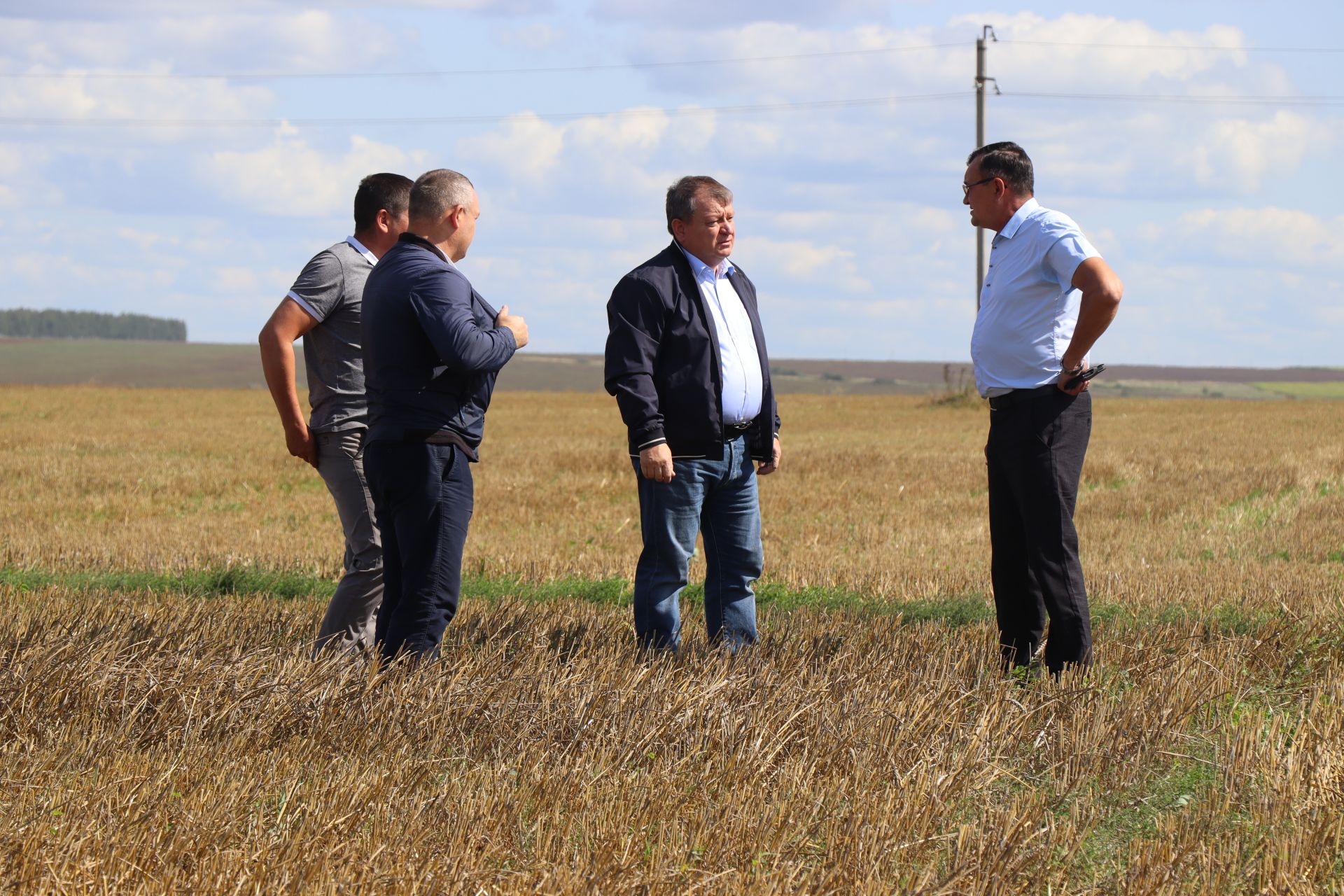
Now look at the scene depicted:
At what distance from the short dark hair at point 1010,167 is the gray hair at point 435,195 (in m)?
2.11

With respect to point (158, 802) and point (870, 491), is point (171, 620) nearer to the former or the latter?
point (158, 802)

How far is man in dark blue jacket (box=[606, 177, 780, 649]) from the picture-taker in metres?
5.48

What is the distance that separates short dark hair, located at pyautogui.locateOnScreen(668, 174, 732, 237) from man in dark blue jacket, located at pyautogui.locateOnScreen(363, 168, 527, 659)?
0.88 meters

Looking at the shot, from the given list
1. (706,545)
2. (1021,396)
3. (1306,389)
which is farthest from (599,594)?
(1306,389)

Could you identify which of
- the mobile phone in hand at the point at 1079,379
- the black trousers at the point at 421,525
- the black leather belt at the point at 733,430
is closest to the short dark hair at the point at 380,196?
the black trousers at the point at 421,525

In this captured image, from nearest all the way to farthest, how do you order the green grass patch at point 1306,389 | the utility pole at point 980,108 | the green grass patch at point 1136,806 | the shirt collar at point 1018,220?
the green grass patch at point 1136,806, the shirt collar at point 1018,220, the utility pole at point 980,108, the green grass patch at point 1306,389

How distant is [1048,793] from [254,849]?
2279 mm

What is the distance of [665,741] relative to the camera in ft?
14.4

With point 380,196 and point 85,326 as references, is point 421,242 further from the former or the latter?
point 85,326

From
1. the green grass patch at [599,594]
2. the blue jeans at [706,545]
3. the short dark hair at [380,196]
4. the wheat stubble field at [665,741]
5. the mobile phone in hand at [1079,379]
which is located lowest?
the green grass patch at [599,594]

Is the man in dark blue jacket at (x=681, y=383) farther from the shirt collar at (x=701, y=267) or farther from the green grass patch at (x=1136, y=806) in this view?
the green grass patch at (x=1136, y=806)

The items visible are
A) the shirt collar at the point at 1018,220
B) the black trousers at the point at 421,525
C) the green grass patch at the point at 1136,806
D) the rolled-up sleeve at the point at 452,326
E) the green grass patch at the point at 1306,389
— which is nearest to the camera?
the green grass patch at the point at 1136,806

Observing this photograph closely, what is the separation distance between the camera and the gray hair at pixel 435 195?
16.8 ft

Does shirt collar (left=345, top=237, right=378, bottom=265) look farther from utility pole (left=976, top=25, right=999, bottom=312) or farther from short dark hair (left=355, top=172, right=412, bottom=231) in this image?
utility pole (left=976, top=25, right=999, bottom=312)
